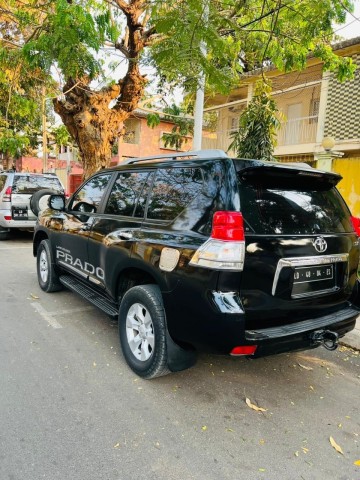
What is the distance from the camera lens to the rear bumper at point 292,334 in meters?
2.51

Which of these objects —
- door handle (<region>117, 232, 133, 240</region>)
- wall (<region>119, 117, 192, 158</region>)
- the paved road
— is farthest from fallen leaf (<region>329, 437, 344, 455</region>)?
wall (<region>119, 117, 192, 158</region>)

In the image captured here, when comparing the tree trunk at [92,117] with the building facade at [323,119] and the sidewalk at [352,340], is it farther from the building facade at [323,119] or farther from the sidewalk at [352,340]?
the sidewalk at [352,340]

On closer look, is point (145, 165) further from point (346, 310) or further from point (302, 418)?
point (302, 418)

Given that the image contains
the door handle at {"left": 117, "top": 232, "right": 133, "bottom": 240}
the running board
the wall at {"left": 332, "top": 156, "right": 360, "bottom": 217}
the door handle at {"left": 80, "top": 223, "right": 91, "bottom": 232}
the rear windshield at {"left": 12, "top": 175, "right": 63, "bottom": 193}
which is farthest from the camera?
the rear windshield at {"left": 12, "top": 175, "right": 63, "bottom": 193}

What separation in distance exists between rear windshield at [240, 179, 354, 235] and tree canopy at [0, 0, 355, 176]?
235 centimetres

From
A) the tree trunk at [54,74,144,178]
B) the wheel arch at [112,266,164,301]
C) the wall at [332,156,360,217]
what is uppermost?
the tree trunk at [54,74,144,178]

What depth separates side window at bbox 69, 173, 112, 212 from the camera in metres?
4.10

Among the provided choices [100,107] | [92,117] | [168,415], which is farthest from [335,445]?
[100,107]

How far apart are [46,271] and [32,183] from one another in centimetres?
503

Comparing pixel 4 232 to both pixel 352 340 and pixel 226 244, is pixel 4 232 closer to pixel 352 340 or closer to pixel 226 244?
pixel 352 340

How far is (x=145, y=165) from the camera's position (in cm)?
346

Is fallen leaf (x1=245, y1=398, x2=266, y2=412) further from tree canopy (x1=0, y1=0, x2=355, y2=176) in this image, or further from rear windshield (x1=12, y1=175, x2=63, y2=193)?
rear windshield (x1=12, y1=175, x2=63, y2=193)

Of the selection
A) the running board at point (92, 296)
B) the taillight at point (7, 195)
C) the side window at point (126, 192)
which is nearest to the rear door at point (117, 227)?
the side window at point (126, 192)

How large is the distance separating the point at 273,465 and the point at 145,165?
2.53 m
